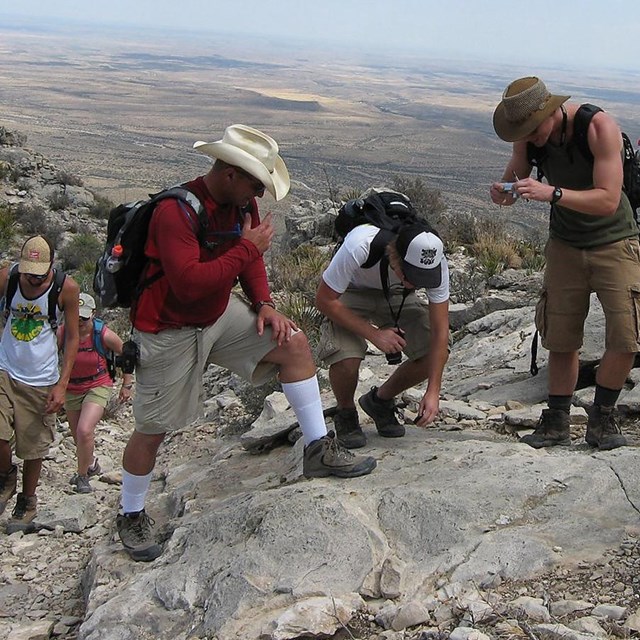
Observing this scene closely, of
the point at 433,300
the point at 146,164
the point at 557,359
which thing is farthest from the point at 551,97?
the point at 146,164

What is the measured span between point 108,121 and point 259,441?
231ft

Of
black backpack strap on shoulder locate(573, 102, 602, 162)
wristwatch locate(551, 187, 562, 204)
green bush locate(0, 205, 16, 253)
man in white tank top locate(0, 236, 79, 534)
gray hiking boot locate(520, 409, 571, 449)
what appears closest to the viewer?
wristwatch locate(551, 187, 562, 204)

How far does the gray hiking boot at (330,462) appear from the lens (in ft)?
12.8

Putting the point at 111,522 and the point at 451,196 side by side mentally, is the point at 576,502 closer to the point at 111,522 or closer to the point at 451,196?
the point at 111,522

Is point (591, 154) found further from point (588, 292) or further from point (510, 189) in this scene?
point (588, 292)

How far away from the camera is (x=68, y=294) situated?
4.57 metres

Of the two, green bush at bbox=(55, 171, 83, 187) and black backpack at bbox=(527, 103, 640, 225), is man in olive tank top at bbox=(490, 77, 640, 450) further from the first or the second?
green bush at bbox=(55, 171, 83, 187)

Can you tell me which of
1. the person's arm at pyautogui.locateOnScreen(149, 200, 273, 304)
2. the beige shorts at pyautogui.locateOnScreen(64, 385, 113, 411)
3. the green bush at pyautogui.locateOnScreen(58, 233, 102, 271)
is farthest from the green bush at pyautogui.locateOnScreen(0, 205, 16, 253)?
the person's arm at pyautogui.locateOnScreen(149, 200, 273, 304)

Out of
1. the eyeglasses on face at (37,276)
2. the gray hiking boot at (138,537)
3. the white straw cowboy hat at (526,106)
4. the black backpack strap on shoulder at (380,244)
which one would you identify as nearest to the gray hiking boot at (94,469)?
the eyeglasses on face at (37,276)

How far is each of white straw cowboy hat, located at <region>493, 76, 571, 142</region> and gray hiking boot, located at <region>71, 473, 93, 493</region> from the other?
3.55 meters

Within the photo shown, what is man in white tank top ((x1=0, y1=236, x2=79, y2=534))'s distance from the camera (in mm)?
4516

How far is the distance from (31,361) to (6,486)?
0.85 meters

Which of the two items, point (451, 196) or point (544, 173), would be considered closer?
point (544, 173)

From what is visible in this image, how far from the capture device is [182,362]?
3646 millimetres
